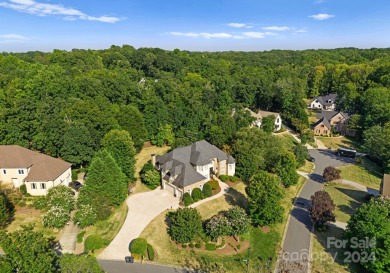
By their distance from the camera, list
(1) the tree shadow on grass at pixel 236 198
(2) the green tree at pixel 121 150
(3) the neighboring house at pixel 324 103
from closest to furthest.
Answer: (1) the tree shadow on grass at pixel 236 198 → (2) the green tree at pixel 121 150 → (3) the neighboring house at pixel 324 103

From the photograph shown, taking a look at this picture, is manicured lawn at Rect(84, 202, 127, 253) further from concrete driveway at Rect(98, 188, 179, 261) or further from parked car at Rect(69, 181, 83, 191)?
parked car at Rect(69, 181, 83, 191)

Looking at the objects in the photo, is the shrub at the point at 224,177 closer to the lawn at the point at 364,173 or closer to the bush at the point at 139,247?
the bush at the point at 139,247

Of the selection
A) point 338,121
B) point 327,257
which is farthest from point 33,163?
point 338,121

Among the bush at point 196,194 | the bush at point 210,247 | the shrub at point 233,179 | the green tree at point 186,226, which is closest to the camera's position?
the green tree at point 186,226

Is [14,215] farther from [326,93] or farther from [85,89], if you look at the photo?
[326,93]

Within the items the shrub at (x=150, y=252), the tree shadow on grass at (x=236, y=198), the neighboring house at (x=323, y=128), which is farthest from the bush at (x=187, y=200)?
the neighboring house at (x=323, y=128)

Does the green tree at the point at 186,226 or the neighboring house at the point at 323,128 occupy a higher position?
the neighboring house at the point at 323,128

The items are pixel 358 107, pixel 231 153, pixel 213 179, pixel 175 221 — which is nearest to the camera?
pixel 175 221

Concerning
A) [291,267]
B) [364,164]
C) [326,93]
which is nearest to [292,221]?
[291,267]
